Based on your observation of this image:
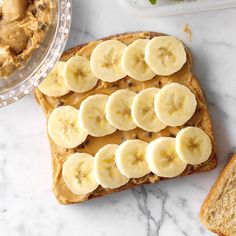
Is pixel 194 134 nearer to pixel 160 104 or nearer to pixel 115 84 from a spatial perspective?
pixel 160 104

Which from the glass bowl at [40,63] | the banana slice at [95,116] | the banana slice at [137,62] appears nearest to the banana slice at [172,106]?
the banana slice at [137,62]

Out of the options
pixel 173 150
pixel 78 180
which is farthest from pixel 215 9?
pixel 78 180

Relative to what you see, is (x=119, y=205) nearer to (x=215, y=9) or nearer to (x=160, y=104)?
(x=160, y=104)

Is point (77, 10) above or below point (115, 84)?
above

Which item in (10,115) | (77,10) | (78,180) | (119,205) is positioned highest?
(77,10)

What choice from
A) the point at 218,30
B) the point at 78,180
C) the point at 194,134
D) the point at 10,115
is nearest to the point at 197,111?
the point at 194,134

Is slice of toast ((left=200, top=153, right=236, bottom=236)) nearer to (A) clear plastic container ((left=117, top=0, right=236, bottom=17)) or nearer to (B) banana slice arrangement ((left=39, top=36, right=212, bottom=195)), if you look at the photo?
(B) banana slice arrangement ((left=39, top=36, right=212, bottom=195))

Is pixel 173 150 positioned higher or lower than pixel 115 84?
lower
